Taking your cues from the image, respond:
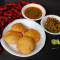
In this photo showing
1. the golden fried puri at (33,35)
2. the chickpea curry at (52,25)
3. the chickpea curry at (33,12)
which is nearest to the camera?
the golden fried puri at (33,35)

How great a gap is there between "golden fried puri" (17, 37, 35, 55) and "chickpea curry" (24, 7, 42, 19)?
0.47m

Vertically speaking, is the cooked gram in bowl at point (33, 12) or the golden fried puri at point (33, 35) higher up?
the cooked gram in bowl at point (33, 12)

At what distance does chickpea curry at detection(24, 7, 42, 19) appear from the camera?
5.69 feet

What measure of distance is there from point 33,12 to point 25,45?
2.13ft

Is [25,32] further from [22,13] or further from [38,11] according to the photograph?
[38,11]

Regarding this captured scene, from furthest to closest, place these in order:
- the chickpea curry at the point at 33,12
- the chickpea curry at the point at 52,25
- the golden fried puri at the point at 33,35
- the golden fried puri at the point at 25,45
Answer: the chickpea curry at the point at 33,12 < the chickpea curry at the point at 52,25 < the golden fried puri at the point at 33,35 < the golden fried puri at the point at 25,45

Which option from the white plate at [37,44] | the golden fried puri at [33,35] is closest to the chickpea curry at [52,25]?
the white plate at [37,44]

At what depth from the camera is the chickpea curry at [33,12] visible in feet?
5.69

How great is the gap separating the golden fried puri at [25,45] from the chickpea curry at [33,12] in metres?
0.47

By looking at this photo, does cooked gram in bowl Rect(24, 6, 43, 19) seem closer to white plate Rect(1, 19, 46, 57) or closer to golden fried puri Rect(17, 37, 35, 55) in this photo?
white plate Rect(1, 19, 46, 57)

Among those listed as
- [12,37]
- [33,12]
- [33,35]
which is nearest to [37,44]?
[33,35]

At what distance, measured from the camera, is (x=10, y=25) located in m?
1.59

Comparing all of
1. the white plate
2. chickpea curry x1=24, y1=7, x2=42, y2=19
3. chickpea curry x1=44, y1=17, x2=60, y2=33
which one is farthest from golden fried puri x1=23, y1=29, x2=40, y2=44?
chickpea curry x1=24, y1=7, x2=42, y2=19

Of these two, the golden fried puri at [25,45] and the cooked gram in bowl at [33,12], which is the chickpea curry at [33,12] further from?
the golden fried puri at [25,45]
